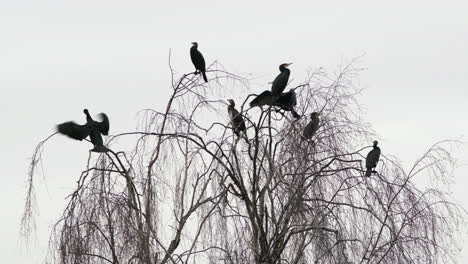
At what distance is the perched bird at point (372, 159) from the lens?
21.3 ft

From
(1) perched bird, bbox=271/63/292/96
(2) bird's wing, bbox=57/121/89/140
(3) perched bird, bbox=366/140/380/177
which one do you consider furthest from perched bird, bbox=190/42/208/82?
(3) perched bird, bbox=366/140/380/177

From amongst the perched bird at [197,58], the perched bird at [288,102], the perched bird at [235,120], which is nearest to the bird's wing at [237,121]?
the perched bird at [235,120]

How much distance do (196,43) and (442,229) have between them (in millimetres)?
3969

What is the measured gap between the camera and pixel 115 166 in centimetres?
618

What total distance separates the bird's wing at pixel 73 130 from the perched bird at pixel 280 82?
5.34 feet

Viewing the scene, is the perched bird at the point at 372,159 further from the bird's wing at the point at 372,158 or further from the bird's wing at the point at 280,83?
the bird's wing at the point at 280,83

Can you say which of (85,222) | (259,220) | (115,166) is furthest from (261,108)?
(85,222)

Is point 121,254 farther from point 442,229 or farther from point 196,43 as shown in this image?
point 196,43

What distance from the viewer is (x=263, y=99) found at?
701cm

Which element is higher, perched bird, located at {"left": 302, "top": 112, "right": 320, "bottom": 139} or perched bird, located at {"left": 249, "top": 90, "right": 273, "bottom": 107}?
perched bird, located at {"left": 249, "top": 90, "right": 273, "bottom": 107}

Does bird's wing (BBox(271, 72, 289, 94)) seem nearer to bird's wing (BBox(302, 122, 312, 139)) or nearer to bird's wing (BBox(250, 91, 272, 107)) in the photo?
bird's wing (BBox(250, 91, 272, 107))

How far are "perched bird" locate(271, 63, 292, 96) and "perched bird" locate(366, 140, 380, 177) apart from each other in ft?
3.19

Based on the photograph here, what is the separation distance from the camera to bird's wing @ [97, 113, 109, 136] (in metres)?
7.12

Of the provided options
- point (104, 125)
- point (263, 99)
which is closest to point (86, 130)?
Result: point (104, 125)
